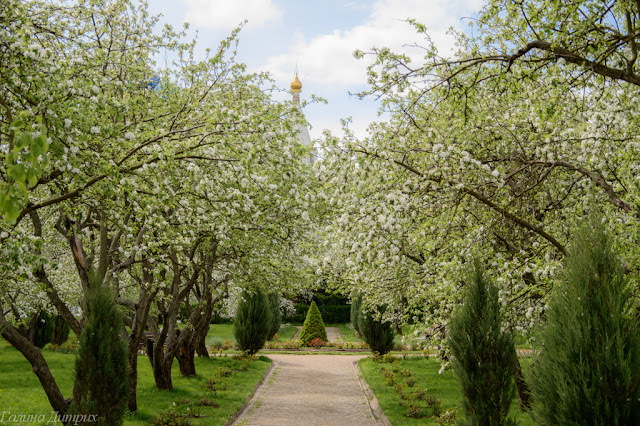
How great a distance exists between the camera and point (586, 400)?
6.32m

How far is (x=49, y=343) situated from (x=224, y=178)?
69.1 feet

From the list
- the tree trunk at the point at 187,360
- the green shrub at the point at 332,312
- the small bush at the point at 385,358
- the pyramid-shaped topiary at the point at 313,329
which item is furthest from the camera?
the green shrub at the point at 332,312

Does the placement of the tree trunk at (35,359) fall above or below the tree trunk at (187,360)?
above

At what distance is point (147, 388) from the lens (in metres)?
16.1

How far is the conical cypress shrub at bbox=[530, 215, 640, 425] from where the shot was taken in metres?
6.27

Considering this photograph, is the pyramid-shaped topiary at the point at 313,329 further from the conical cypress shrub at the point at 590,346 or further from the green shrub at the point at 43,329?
the conical cypress shrub at the point at 590,346

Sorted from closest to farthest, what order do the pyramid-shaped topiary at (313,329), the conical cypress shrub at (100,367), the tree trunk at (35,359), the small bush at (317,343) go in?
the tree trunk at (35,359)
the conical cypress shrub at (100,367)
the small bush at (317,343)
the pyramid-shaped topiary at (313,329)

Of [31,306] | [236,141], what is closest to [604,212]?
[236,141]

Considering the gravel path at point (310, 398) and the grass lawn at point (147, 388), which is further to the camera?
the gravel path at point (310, 398)

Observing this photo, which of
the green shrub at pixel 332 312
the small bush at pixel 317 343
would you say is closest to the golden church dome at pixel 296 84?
the green shrub at pixel 332 312

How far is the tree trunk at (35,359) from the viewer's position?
885cm

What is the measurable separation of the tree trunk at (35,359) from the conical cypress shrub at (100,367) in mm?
394

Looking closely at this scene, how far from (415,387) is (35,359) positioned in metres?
11.4

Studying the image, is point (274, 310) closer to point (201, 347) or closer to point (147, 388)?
point (201, 347)
